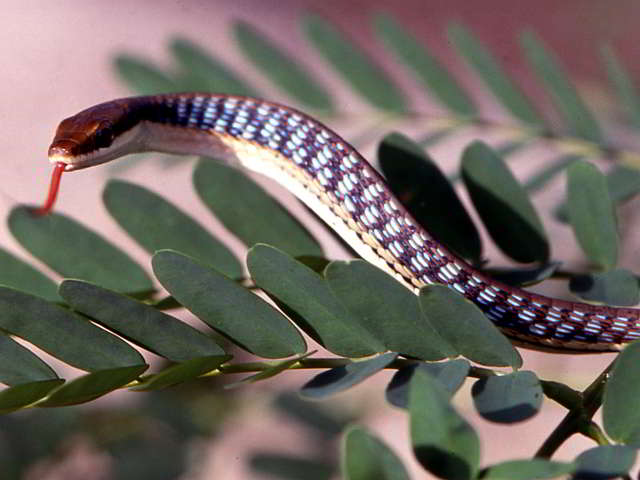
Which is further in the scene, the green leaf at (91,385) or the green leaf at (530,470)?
the green leaf at (91,385)

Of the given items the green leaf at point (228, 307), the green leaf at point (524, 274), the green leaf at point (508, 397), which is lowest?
the green leaf at point (508, 397)

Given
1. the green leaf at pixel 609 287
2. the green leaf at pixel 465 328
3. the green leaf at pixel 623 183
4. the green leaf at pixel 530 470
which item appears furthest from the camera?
the green leaf at pixel 623 183

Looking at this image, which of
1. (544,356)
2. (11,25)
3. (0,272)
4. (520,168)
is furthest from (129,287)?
(11,25)

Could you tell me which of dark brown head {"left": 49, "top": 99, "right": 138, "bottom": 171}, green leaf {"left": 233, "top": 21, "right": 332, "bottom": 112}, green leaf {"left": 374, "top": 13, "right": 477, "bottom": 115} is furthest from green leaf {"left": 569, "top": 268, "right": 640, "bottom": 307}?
green leaf {"left": 233, "top": 21, "right": 332, "bottom": 112}

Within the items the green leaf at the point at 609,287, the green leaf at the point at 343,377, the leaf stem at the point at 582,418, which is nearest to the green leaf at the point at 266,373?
the green leaf at the point at 343,377

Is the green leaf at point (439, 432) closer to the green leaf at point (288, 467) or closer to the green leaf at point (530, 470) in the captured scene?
the green leaf at point (530, 470)

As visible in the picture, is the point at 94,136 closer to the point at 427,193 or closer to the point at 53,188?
the point at 53,188
